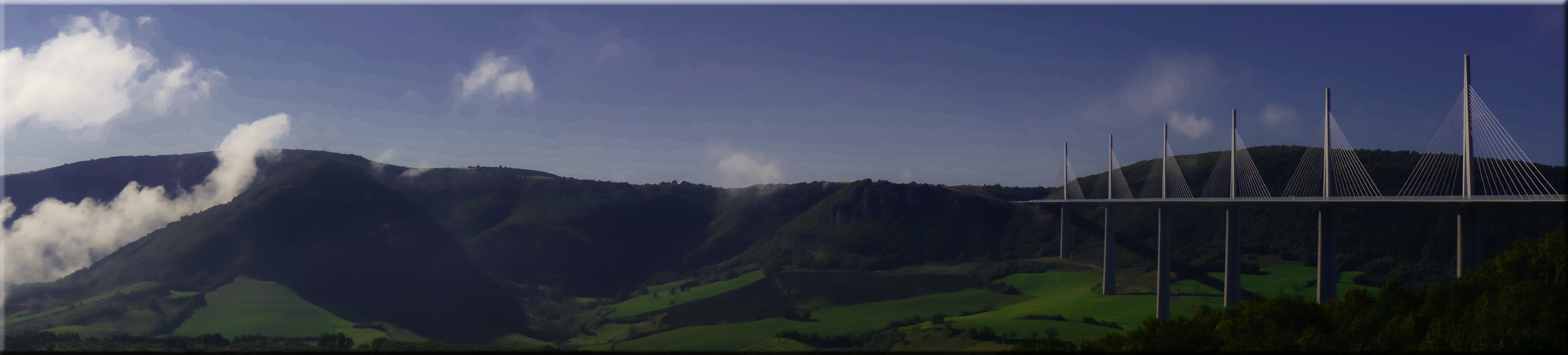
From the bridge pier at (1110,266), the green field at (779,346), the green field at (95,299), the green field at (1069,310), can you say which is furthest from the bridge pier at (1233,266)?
the green field at (95,299)

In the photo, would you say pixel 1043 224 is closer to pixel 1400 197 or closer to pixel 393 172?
pixel 1400 197

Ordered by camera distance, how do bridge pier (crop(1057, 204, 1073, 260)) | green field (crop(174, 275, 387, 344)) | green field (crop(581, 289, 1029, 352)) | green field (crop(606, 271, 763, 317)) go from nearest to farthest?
green field (crop(174, 275, 387, 344)) → green field (crop(581, 289, 1029, 352)) → green field (crop(606, 271, 763, 317)) → bridge pier (crop(1057, 204, 1073, 260))

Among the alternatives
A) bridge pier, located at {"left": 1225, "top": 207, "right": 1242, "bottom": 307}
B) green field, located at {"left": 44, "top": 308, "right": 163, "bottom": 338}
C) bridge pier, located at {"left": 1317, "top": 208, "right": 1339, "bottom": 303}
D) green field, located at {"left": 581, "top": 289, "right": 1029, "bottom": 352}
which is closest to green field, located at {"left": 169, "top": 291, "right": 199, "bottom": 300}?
green field, located at {"left": 44, "top": 308, "right": 163, "bottom": 338}

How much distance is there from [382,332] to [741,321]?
30.2 meters

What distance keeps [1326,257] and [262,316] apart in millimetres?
74365

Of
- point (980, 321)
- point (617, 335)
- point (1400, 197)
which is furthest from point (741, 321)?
point (1400, 197)

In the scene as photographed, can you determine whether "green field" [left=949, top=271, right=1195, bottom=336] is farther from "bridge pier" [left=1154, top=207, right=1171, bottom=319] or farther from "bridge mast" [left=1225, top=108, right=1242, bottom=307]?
"bridge mast" [left=1225, top=108, right=1242, bottom=307]

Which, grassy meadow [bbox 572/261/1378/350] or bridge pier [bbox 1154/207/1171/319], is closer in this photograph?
grassy meadow [bbox 572/261/1378/350]

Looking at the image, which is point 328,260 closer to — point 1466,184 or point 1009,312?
point 1009,312

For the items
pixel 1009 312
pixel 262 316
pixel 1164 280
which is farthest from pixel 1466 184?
pixel 262 316

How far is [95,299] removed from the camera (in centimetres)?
7006

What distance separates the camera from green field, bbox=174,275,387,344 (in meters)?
58.8

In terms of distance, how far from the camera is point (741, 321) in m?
70.4

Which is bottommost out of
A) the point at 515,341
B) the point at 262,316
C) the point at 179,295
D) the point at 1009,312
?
the point at 515,341
